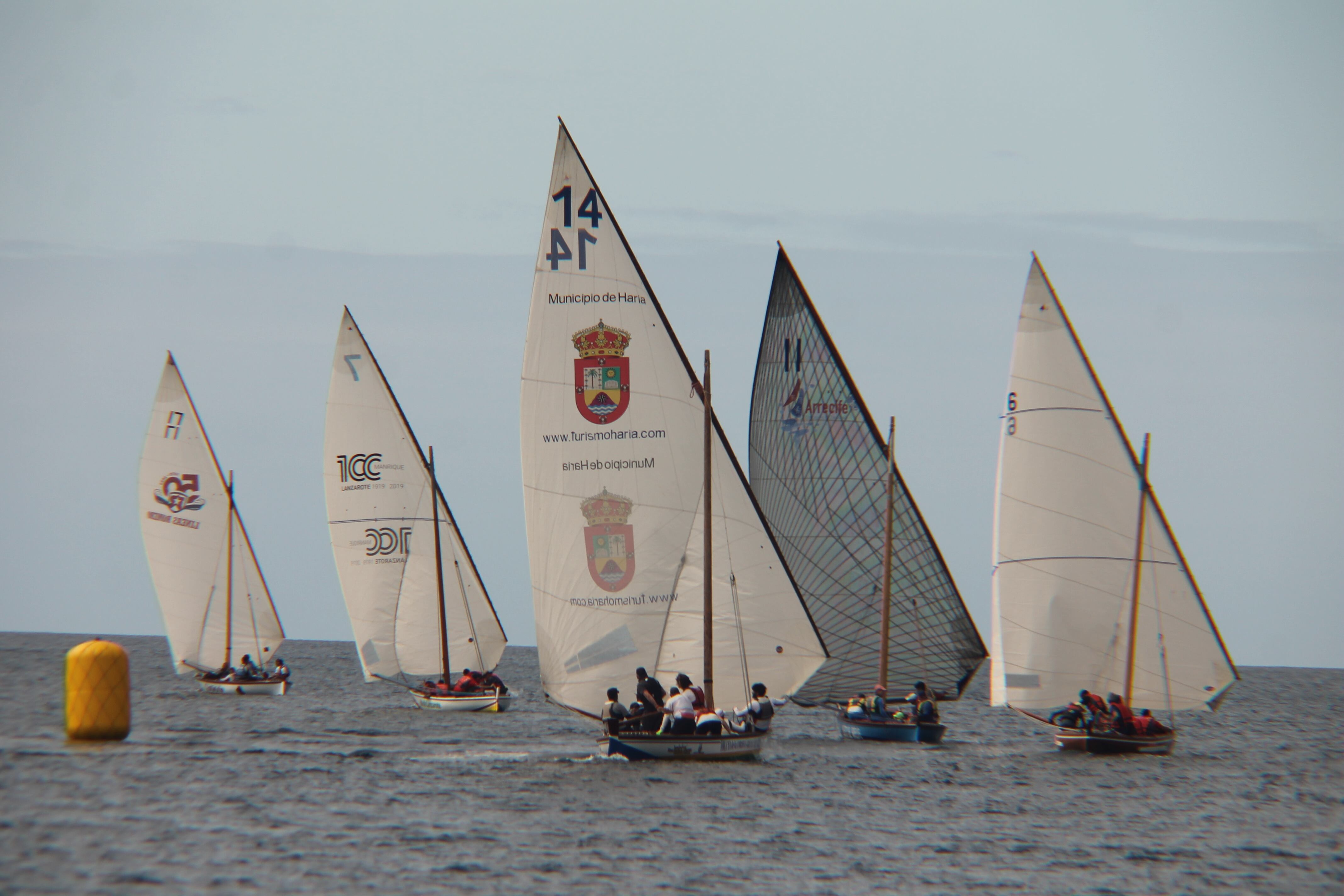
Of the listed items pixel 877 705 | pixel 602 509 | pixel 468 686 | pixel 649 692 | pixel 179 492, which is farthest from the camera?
pixel 179 492

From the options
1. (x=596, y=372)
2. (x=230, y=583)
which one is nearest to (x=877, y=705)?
(x=596, y=372)

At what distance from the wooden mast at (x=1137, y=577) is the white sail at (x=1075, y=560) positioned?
116mm

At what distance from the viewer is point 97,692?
111 ft

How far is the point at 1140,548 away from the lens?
42.2 m

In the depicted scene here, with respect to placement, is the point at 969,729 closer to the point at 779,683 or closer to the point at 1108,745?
the point at 1108,745

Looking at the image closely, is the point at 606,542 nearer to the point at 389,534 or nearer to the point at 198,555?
the point at 389,534

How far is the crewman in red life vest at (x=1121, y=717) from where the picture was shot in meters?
42.2

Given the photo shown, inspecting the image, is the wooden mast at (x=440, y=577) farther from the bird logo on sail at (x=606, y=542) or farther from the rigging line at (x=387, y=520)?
the bird logo on sail at (x=606, y=542)

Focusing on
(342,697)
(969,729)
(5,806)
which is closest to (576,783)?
(5,806)

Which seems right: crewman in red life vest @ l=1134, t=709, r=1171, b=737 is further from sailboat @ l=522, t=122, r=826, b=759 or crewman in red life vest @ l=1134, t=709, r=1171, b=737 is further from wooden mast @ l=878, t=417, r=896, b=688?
sailboat @ l=522, t=122, r=826, b=759

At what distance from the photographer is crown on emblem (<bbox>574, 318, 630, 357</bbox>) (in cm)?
3534

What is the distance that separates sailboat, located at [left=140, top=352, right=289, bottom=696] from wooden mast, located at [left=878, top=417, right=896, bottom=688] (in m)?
33.2

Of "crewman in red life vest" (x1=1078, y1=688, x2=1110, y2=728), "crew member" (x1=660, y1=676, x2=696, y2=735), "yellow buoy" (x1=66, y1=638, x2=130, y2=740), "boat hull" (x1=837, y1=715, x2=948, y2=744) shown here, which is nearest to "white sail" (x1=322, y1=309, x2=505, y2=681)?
"boat hull" (x1=837, y1=715, x2=948, y2=744)

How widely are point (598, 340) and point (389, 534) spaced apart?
28.1m
